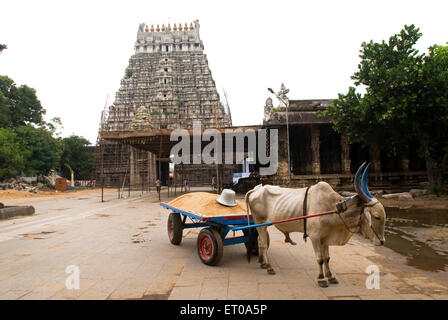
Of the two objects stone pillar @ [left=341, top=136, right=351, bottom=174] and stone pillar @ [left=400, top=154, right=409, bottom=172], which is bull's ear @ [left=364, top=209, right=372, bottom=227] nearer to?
stone pillar @ [left=341, top=136, right=351, bottom=174]

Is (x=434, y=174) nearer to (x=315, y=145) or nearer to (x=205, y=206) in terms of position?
(x=315, y=145)

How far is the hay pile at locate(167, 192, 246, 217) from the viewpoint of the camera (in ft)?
16.1

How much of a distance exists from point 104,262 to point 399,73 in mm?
13315

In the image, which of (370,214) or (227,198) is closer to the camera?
(370,214)

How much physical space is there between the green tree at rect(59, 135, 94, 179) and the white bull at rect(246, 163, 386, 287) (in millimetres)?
44015

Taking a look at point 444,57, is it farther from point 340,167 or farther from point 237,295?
point 237,295

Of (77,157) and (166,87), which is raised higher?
(166,87)

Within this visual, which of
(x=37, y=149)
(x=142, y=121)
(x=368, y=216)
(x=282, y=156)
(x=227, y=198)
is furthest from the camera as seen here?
(x=142, y=121)

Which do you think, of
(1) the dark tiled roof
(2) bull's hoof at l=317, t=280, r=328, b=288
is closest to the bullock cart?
(2) bull's hoof at l=317, t=280, r=328, b=288

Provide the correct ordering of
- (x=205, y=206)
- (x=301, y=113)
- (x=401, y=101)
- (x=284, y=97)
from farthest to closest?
(x=284, y=97) → (x=301, y=113) → (x=401, y=101) → (x=205, y=206)

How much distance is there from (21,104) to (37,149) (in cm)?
1222

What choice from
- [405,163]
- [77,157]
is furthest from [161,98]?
[405,163]

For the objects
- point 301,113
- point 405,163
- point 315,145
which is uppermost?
point 301,113

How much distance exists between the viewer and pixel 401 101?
40.0 ft
